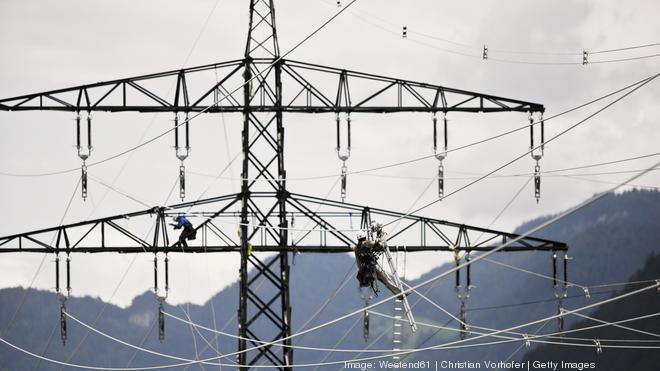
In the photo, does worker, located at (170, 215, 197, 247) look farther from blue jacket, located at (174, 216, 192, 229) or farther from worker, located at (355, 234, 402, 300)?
worker, located at (355, 234, 402, 300)

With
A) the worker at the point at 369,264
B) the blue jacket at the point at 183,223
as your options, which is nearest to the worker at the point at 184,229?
the blue jacket at the point at 183,223

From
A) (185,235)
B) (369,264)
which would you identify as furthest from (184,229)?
(369,264)

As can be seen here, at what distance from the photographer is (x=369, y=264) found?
2303 inches

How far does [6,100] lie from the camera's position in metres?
65.6

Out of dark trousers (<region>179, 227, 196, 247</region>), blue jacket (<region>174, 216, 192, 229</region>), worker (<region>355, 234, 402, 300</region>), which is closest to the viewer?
worker (<region>355, 234, 402, 300</region>)

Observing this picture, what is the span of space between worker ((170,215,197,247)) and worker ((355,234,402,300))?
7820mm

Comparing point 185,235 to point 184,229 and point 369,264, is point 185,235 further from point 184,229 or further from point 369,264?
point 369,264

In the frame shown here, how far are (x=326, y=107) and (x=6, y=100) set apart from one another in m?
10.3

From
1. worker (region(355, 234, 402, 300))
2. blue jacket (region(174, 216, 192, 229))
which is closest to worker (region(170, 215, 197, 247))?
blue jacket (region(174, 216, 192, 229))

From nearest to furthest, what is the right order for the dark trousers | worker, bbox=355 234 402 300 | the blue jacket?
worker, bbox=355 234 402 300, the dark trousers, the blue jacket

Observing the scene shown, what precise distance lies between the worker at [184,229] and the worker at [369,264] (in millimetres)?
7820

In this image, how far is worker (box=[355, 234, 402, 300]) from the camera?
57.9 meters

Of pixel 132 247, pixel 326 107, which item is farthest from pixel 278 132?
pixel 132 247

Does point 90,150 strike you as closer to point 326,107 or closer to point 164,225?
point 164,225
